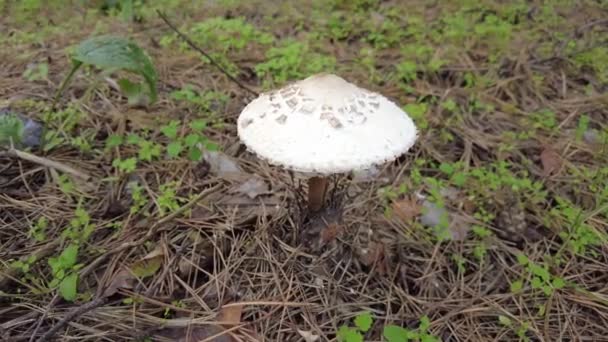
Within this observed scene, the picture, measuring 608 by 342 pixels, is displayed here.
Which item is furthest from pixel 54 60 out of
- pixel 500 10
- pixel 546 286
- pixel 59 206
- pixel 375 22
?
pixel 500 10

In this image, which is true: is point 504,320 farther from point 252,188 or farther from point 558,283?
point 252,188

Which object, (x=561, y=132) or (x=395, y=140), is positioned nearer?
(x=395, y=140)

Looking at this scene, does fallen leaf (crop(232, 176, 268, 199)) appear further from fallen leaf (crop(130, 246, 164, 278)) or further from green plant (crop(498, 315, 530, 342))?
green plant (crop(498, 315, 530, 342))

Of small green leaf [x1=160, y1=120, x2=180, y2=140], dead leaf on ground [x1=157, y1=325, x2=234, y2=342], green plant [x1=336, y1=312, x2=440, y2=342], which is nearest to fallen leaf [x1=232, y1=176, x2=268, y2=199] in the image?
small green leaf [x1=160, y1=120, x2=180, y2=140]

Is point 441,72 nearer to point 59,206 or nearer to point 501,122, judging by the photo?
point 501,122

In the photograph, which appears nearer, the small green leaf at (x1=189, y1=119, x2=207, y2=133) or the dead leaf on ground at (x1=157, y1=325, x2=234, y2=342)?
the dead leaf on ground at (x1=157, y1=325, x2=234, y2=342)

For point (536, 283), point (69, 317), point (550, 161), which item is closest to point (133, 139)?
point (69, 317)

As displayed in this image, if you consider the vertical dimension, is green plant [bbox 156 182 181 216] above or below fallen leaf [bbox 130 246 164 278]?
above
